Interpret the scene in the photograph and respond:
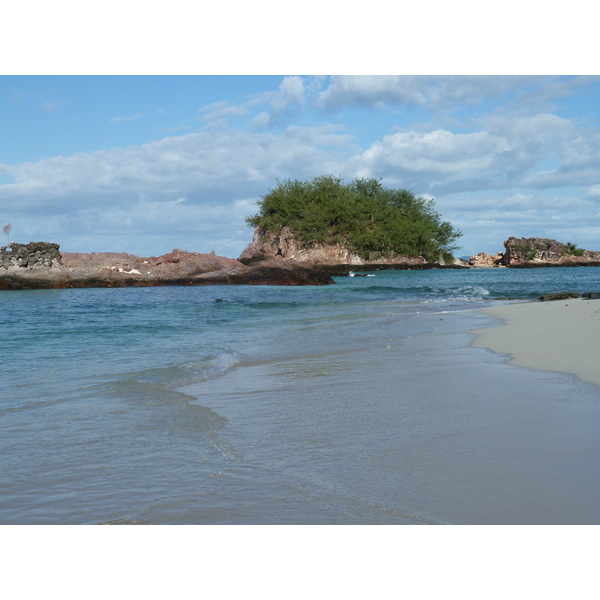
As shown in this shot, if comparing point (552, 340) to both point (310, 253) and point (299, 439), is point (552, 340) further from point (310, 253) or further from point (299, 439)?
point (310, 253)

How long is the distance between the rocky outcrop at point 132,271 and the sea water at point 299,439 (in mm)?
25681

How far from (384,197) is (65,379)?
7853cm

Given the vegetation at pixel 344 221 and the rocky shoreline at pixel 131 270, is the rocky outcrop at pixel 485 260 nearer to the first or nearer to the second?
the vegetation at pixel 344 221

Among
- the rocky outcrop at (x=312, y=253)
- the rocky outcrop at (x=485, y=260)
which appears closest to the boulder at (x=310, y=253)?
the rocky outcrop at (x=312, y=253)

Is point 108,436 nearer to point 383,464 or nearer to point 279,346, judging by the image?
point 383,464

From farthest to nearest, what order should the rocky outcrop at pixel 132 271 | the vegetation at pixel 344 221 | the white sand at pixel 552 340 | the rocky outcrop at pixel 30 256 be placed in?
the vegetation at pixel 344 221
the rocky outcrop at pixel 132 271
the rocky outcrop at pixel 30 256
the white sand at pixel 552 340

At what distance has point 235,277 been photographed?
117ft

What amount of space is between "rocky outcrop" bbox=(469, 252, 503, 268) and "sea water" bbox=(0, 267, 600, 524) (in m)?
93.3

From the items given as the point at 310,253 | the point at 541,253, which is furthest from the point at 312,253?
the point at 541,253

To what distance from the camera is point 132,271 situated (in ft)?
118

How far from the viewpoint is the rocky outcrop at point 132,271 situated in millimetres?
31656

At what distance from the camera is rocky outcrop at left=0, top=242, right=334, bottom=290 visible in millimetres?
31656

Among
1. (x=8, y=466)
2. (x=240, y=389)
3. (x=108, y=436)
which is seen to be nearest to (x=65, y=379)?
(x=240, y=389)
